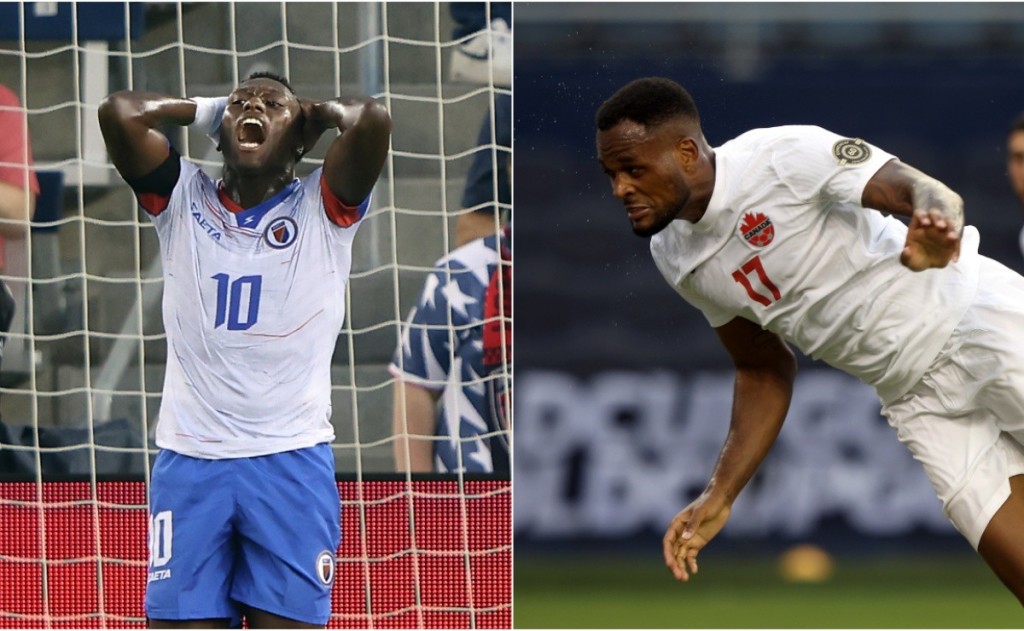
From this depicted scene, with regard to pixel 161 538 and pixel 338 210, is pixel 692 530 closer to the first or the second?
pixel 338 210

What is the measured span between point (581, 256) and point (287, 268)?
8.89ft

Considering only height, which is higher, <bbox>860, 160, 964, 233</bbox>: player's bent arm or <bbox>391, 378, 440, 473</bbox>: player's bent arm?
<bbox>860, 160, 964, 233</bbox>: player's bent arm

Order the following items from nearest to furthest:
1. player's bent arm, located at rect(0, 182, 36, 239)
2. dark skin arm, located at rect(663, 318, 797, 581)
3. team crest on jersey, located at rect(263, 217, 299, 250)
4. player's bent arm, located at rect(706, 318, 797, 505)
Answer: dark skin arm, located at rect(663, 318, 797, 581) < player's bent arm, located at rect(706, 318, 797, 505) < team crest on jersey, located at rect(263, 217, 299, 250) < player's bent arm, located at rect(0, 182, 36, 239)

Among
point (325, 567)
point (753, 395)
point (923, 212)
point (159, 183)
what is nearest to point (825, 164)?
point (923, 212)

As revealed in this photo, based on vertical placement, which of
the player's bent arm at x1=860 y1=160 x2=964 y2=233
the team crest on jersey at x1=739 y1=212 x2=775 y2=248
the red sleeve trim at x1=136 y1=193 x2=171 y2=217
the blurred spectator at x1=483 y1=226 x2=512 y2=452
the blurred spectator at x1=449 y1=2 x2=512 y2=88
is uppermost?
the blurred spectator at x1=449 y1=2 x2=512 y2=88

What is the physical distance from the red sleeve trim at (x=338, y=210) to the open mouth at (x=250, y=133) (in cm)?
20

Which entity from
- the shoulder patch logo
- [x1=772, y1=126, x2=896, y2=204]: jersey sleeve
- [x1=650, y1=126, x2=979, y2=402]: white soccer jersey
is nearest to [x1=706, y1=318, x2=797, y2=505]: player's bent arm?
[x1=650, y1=126, x2=979, y2=402]: white soccer jersey

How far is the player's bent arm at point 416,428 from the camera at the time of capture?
206 inches

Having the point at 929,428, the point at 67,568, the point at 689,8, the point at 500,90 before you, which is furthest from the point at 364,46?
the point at 929,428

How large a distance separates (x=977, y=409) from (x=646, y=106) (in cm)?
109

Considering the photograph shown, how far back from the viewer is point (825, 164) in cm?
335

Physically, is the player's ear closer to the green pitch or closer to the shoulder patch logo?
the shoulder patch logo

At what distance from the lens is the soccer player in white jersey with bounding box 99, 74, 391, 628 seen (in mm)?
3836

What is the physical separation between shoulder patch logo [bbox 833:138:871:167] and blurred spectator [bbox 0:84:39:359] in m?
3.02
